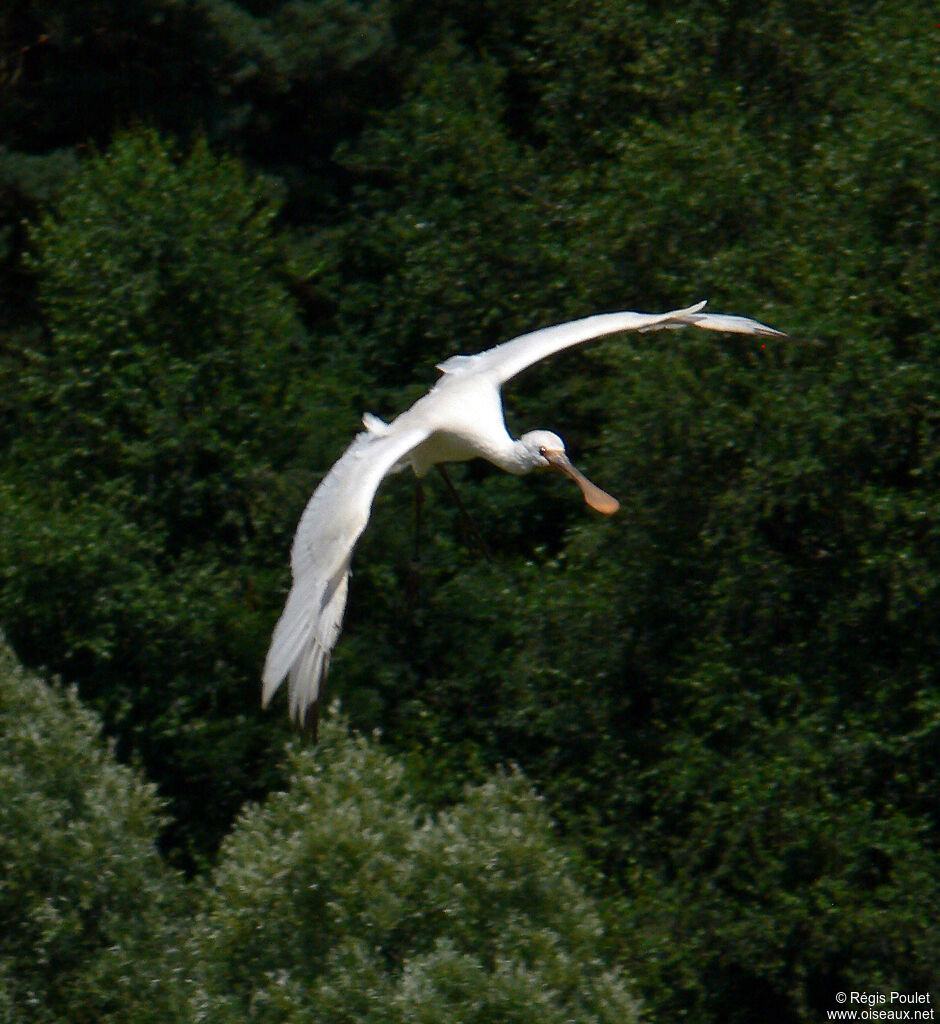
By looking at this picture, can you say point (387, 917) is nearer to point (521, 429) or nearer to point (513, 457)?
point (513, 457)

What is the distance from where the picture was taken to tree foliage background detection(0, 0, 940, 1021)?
13906 mm

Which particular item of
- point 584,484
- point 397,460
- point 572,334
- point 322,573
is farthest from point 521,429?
point 322,573

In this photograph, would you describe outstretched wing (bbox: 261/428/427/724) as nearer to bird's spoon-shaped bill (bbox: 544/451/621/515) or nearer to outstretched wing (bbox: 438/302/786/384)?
bird's spoon-shaped bill (bbox: 544/451/621/515)

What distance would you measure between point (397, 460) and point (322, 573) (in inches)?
31.6

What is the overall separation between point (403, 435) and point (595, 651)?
248 inches

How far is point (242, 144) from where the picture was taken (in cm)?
1925

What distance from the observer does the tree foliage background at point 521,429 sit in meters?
13.9

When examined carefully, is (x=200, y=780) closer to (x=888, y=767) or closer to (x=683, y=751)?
(x=683, y=751)

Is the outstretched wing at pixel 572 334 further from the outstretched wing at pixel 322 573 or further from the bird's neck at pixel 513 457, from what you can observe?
the outstretched wing at pixel 322 573

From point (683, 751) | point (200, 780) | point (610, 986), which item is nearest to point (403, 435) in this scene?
point (610, 986)

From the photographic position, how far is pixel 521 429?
56.3ft

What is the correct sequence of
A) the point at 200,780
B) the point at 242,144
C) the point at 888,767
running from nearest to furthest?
the point at 888,767
the point at 200,780
the point at 242,144

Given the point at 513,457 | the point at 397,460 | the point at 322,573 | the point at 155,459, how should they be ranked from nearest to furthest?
the point at 322,573 < the point at 397,460 < the point at 513,457 < the point at 155,459

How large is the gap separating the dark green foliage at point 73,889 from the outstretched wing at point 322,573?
5.05m
